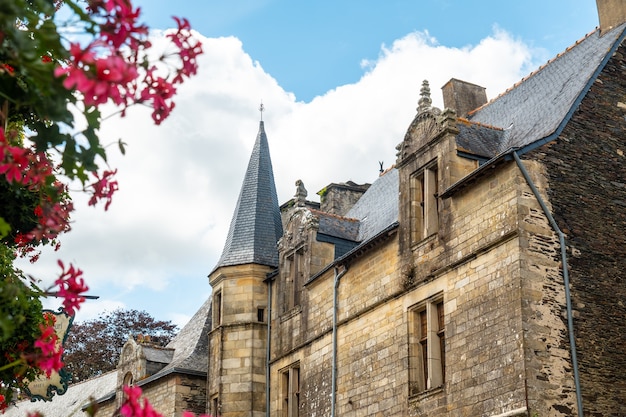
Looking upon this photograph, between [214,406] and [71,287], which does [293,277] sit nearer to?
[214,406]

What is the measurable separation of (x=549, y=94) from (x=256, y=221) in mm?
8906

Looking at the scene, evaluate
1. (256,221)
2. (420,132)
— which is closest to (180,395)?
(256,221)

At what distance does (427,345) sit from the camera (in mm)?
15219

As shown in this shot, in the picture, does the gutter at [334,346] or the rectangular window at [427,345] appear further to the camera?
the gutter at [334,346]

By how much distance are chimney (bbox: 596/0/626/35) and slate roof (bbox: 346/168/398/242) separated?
205 inches

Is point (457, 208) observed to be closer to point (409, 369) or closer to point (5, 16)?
point (409, 369)

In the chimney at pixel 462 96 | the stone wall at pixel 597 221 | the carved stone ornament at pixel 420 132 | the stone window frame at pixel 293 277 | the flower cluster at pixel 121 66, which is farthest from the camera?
the chimney at pixel 462 96

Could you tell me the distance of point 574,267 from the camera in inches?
529

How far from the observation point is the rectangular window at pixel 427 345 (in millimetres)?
14953

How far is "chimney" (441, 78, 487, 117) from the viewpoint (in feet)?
67.1

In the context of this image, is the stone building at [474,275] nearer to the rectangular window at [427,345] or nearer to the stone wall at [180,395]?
the rectangular window at [427,345]

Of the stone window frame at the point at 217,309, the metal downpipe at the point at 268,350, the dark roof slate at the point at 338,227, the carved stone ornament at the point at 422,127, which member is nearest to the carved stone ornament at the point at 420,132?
the carved stone ornament at the point at 422,127

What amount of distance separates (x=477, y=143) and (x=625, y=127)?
2.40m

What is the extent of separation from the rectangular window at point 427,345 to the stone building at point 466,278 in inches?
1.1
